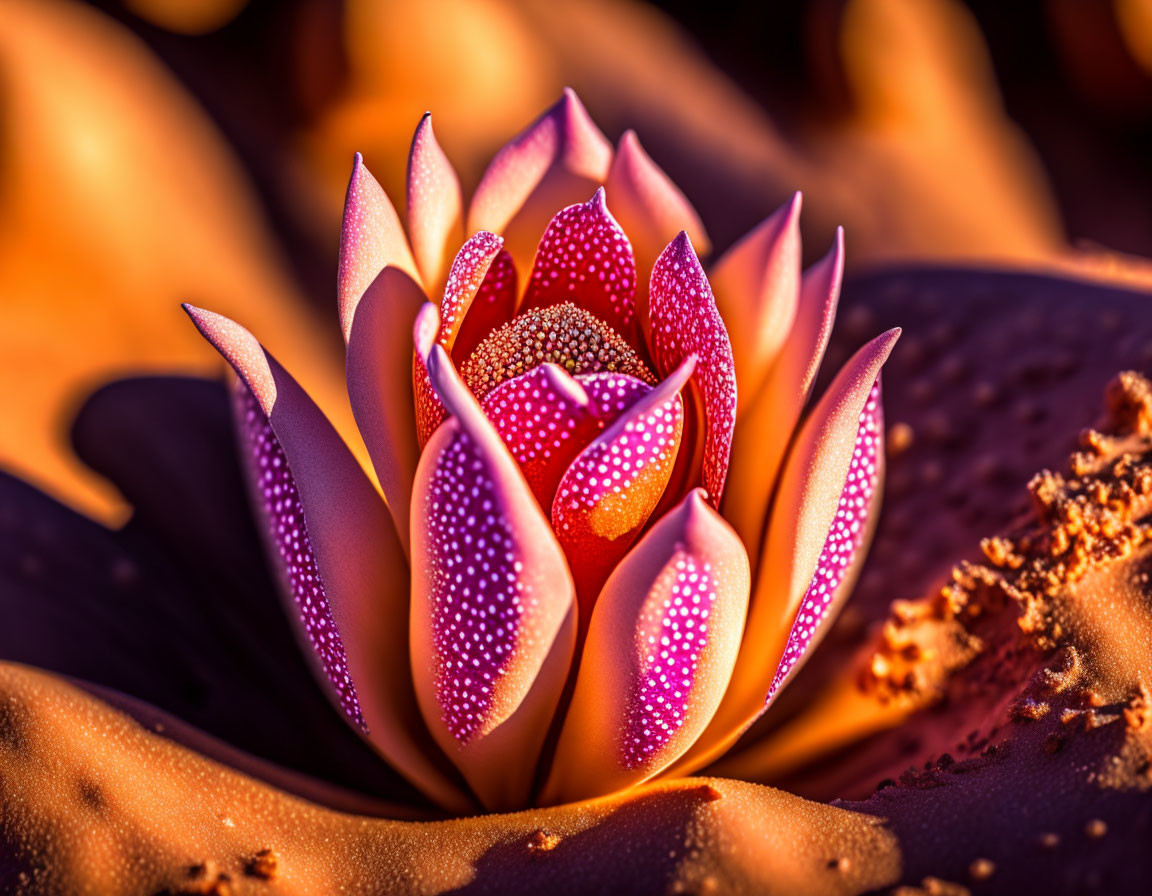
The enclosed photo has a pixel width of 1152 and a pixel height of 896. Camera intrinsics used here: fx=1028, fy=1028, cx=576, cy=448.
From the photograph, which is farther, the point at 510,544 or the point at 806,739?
the point at 806,739

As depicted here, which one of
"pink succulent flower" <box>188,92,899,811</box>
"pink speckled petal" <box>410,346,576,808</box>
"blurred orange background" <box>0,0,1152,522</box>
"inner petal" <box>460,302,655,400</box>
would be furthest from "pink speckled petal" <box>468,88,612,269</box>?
"blurred orange background" <box>0,0,1152,522</box>

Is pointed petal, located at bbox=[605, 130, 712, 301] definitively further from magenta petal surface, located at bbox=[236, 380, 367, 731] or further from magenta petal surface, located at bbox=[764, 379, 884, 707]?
magenta petal surface, located at bbox=[236, 380, 367, 731]

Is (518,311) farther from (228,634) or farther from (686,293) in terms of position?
(228,634)

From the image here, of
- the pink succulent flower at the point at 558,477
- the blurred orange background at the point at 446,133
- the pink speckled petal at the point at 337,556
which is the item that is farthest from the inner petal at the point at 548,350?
the blurred orange background at the point at 446,133

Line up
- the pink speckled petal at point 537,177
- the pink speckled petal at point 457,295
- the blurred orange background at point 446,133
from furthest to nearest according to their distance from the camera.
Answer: the blurred orange background at point 446,133 < the pink speckled petal at point 537,177 < the pink speckled petal at point 457,295

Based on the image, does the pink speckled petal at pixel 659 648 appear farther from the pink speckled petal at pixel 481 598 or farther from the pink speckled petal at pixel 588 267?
the pink speckled petal at pixel 588 267

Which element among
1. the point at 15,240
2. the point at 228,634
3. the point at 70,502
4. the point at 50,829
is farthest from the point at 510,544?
the point at 15,240
